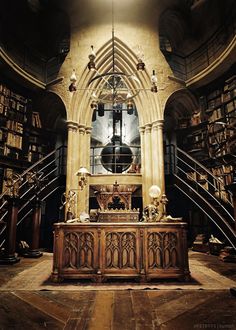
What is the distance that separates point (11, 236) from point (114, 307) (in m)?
3.43

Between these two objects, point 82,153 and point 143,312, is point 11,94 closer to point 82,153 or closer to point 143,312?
point 82,153

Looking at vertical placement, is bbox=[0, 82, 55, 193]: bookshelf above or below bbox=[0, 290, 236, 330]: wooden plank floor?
above

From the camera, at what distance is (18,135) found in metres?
7.60

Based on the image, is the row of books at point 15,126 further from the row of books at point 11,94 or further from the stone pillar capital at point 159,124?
the stone pillar capital at point 159,124

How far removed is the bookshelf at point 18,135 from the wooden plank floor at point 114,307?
4497 millimetres

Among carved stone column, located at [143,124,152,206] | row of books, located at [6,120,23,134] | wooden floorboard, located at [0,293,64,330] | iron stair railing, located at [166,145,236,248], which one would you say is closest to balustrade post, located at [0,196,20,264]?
wooden floorboard, located at [0,293,64,330]

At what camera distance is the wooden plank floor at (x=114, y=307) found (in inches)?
75.2

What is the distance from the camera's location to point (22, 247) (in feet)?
19.0

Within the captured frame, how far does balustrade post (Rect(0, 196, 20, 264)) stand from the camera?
4621 mm

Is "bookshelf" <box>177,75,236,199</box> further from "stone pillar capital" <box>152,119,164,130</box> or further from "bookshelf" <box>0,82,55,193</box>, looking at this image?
"bookshelf" <box>0,82,55,193</box>

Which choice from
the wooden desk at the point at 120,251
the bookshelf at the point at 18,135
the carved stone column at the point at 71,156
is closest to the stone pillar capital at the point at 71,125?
the carved stone column at the point at 71,156

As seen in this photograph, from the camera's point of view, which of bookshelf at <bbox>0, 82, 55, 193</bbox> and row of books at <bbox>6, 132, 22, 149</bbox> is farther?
row of books at <bbox>6, 132, 22, 149</bbox>

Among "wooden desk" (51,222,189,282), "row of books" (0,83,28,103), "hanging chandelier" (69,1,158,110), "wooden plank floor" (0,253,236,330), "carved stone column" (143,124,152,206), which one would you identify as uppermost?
"row of books" (0,83,28,103)

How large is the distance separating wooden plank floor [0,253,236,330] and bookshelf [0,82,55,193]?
4497mm
